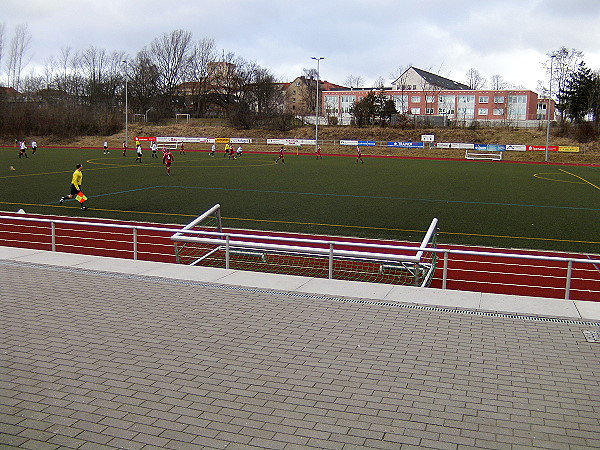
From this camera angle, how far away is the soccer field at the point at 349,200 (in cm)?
1883

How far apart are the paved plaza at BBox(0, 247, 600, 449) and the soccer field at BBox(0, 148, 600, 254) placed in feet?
29.7

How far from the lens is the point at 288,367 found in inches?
250

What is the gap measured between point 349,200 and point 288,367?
19.6 m

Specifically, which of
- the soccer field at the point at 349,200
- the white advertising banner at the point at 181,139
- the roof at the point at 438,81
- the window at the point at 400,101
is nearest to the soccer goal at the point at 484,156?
the soccer field at the point at 349,200

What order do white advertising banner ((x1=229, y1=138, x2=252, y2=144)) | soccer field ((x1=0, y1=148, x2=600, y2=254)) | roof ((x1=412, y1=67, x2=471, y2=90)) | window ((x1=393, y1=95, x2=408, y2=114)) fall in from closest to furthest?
soccer field ((x1=0, y1=148, x2=600, y2=254))
white advertising banner ((x1=229, y1=138, x2=252, y2=144))
window ((x1=393, y1=95, x2=408, y2=114))
roof ((x1=412, y1=67, x2=471, y2=90))

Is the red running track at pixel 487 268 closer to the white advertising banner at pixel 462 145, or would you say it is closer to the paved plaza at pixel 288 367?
the paved plaza at pixel 288 367

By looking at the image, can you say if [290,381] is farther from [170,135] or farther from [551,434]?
[170,135]

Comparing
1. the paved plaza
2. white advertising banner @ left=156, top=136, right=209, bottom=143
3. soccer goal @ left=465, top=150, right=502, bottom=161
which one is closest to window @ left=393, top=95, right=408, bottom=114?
soccer goal @ left=465, top=150, right=502, bottom=161

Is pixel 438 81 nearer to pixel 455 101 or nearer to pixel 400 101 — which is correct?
pixel 400 101

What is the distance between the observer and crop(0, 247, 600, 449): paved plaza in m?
4.95

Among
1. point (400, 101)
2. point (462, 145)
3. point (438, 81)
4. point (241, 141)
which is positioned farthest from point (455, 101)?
point (241, 141)

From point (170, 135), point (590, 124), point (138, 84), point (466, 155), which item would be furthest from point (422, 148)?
point (138, 84)

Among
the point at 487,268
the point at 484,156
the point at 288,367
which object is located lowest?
the point at 487,268

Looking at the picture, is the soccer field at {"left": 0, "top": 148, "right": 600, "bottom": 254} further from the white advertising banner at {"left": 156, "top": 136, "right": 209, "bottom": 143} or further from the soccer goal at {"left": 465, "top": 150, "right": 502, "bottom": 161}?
the white advertising banner at {"left": 156, "top": 136, "right": 209, "bottom": 143}
